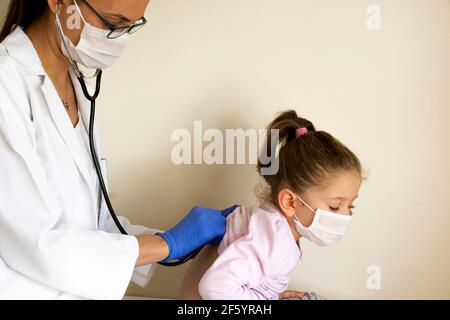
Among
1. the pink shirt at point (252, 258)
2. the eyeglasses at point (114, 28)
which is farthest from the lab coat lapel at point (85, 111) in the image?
the pink shirt at point (252, 258)

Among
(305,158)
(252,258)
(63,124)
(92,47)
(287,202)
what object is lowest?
(252,258)

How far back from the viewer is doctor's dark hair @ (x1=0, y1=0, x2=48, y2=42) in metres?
Result: 1.23

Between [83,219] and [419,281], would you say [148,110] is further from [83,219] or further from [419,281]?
[419,281]

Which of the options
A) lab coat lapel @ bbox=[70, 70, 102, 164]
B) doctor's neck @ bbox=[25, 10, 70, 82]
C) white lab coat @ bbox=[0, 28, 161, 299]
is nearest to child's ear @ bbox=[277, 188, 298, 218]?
white lab coat @ bbox=[0, 28, 161, 299]

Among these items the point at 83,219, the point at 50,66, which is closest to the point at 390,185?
the point at 83,219

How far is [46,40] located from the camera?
123 centimetres

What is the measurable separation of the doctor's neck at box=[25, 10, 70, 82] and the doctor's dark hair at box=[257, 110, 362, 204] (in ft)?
2.06

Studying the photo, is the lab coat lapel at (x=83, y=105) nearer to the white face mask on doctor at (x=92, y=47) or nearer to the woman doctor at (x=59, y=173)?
the woman doctor at (x=59, y=173)

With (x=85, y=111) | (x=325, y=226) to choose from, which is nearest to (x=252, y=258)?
(x=325, y=226)

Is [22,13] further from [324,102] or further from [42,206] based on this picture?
[324,102]

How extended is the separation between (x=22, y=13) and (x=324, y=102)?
2.99 ft

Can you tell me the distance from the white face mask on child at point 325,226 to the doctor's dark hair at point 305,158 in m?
0.07

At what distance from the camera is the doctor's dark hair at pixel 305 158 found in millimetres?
1319

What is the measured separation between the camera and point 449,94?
4.91ft
